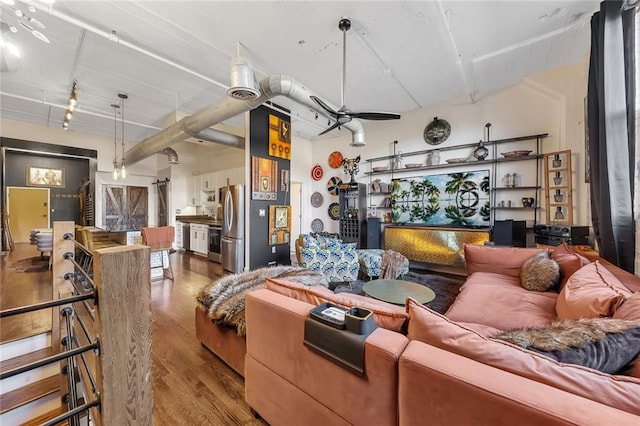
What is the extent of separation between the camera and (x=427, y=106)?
5.09m

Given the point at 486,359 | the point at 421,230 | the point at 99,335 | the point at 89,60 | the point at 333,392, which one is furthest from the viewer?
the point at 421,230

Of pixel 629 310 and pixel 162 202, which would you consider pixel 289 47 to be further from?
pixel 162 202

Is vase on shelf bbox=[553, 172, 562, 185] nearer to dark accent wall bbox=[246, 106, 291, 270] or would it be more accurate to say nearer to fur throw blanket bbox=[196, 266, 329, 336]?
fur throw blanket bbox=[196, 266, 329, 336]

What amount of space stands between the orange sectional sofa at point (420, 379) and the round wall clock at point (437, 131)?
3.79 metres

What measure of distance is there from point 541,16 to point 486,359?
12.3 ft

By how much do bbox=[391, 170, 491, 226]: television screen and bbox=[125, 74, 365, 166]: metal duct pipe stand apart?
5.63 ft

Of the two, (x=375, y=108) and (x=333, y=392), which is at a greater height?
(x=375, y=108)

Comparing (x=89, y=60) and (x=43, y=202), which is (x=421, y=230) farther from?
(x=43, y=202)

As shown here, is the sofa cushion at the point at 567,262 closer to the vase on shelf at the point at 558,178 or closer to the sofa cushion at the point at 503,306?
the sofa cushion at the point at 503,306

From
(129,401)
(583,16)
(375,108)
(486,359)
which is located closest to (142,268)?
(129,401)

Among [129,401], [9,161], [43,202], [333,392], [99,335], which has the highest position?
[9,161]

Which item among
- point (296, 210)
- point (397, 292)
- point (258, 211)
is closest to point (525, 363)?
point (397, 292)

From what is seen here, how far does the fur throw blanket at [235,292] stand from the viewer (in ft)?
6.11

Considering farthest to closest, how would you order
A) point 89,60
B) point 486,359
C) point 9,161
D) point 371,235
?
point 9,161 < point 371,235 < point 89,60 < point 486,359
